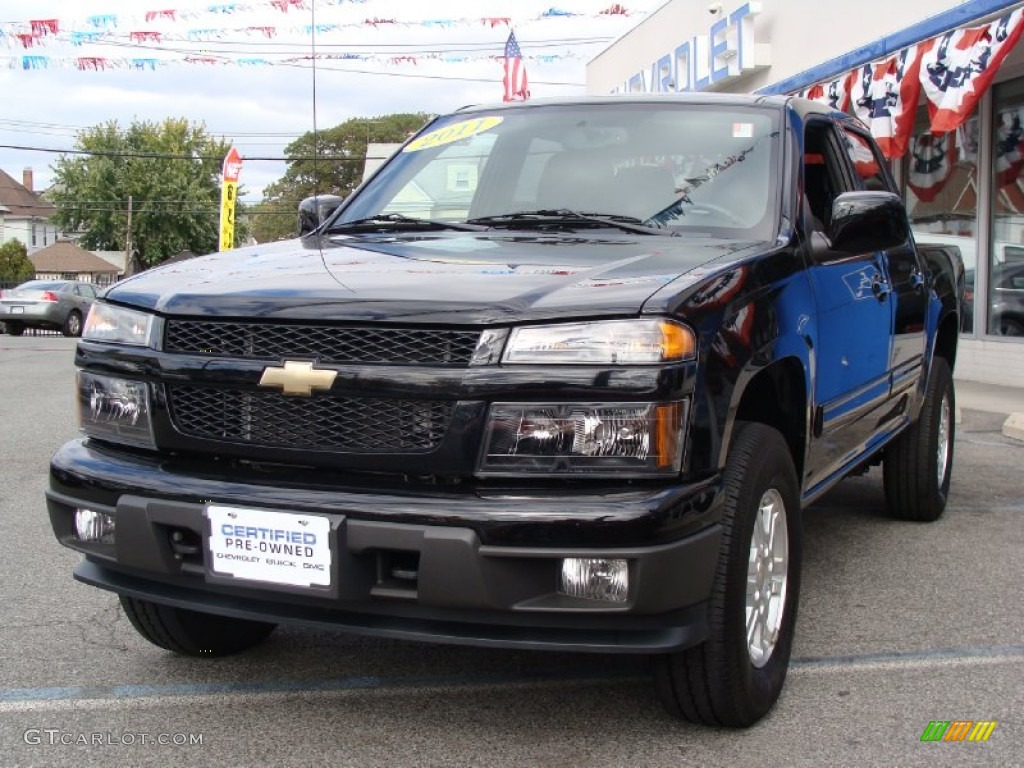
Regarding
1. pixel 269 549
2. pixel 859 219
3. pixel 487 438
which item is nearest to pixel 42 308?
pixel 859 219

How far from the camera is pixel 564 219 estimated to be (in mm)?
3582

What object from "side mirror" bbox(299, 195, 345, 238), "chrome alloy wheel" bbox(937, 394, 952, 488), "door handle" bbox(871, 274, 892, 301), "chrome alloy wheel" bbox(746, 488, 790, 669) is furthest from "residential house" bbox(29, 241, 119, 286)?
"chrome alloy wheel" bbox(746, 488, 790, 669)

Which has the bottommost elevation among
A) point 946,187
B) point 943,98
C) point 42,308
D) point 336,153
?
point 42,308

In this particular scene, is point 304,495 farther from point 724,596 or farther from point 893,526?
point 893,526

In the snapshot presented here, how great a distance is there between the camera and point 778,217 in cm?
349

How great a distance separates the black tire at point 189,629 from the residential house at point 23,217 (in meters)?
84.5

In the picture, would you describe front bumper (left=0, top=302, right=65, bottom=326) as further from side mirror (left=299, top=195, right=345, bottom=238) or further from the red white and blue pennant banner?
side mirror (left=299, top=195, right=345, bottom=238)

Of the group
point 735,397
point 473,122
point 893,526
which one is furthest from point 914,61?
point 735,397

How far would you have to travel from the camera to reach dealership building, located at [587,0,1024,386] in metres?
9.59

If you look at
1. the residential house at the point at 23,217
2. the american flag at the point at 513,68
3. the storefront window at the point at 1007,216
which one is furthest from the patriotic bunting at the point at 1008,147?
the residential house at the point at 23,217

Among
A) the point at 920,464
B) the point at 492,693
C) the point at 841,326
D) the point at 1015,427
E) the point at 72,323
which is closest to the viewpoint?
the point at 492,693

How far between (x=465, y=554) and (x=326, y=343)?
63 cm

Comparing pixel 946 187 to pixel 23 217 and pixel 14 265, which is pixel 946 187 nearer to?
pixel 14 265

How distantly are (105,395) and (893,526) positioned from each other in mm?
3786
